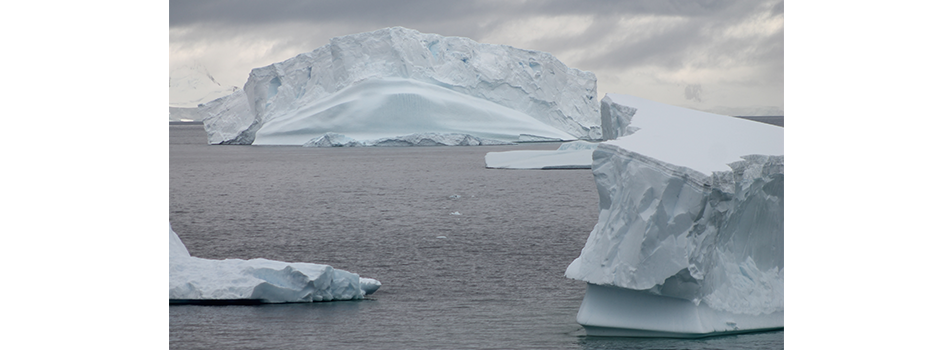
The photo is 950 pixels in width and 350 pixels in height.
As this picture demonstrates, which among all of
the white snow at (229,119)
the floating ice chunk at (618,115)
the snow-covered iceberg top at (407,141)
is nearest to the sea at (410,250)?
the floating ice chunk at (618,115)

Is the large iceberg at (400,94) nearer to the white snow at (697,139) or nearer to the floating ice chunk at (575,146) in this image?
the floating ice chunk at (575,146)

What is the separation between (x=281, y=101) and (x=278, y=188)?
19.7 m

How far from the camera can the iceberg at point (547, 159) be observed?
24531 mm

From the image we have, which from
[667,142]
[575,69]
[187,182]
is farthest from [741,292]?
[575,69]

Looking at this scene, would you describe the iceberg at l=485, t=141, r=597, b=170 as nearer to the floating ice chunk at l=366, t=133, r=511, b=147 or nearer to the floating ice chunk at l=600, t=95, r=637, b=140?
the floating ice chunk at l=366, t=133, r=511, b=147

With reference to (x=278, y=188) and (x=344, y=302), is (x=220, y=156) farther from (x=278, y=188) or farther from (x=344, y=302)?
(x=344, y=302)

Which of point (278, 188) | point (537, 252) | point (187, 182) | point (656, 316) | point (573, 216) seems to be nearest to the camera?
point (656, 316)

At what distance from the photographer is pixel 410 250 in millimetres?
10070

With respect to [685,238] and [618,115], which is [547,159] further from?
[685,238]

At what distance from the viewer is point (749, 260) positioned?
5.80 m

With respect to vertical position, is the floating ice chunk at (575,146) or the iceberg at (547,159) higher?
the floating ice chunk at (575,146)

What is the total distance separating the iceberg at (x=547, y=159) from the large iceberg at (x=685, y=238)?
1840cm

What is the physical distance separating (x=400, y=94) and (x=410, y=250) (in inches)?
1065

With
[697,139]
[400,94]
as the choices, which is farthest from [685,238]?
[400,94]
